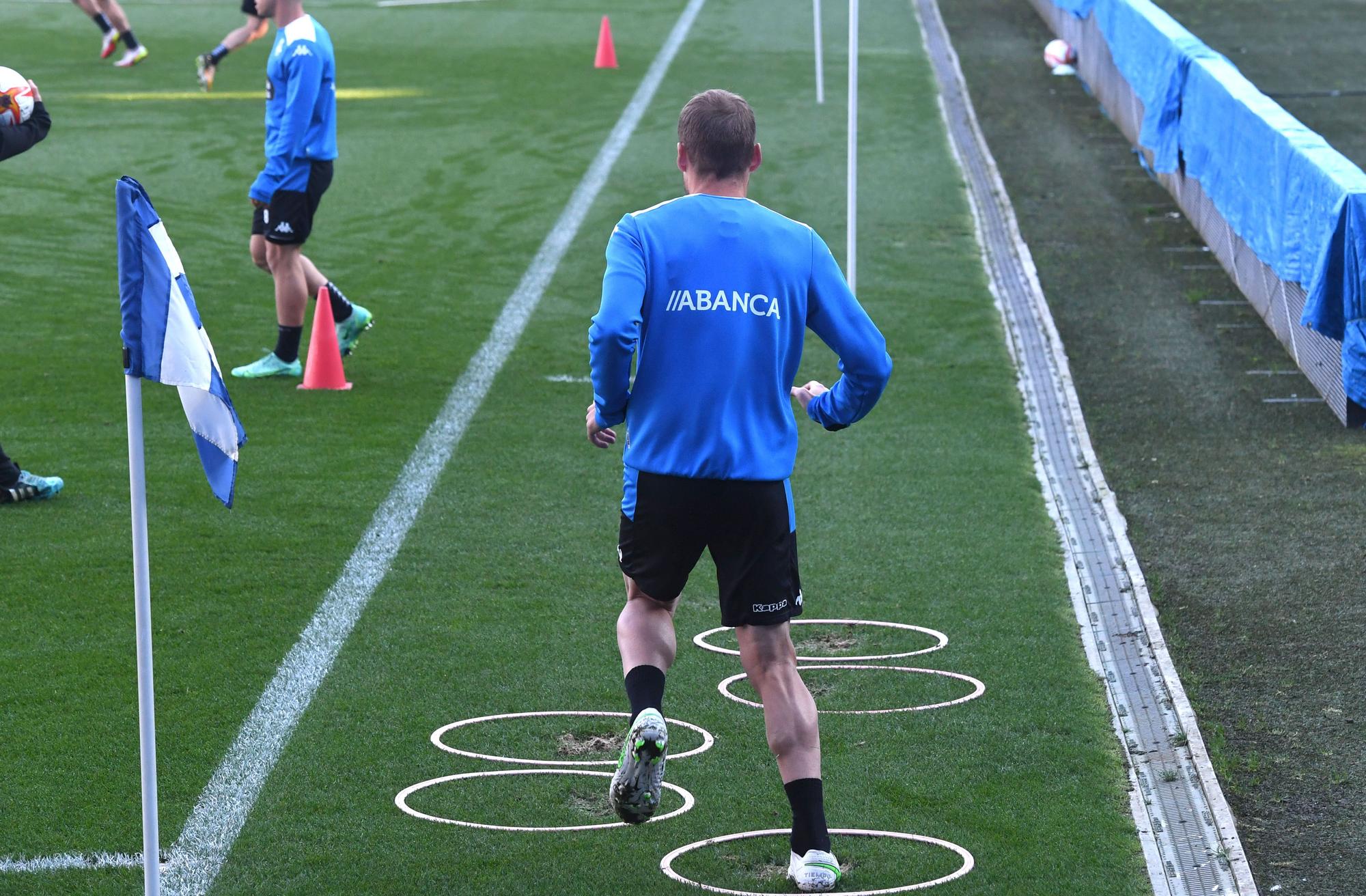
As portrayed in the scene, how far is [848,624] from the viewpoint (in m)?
6.88

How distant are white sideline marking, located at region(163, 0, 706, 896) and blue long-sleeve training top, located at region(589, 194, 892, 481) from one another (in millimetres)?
1696

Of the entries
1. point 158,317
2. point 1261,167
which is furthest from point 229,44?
point 158,317

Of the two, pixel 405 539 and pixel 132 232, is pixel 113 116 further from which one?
pixel 132 232

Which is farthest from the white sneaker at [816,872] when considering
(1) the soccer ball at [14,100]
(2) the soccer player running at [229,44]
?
(2) the soccer player running at [229,44]

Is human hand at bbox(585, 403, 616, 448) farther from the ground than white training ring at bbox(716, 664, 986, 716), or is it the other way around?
human hand at bbox(585, 403, 616, 448)

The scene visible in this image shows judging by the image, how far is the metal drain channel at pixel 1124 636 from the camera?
5102mm

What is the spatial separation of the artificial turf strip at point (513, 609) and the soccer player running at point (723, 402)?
54cm

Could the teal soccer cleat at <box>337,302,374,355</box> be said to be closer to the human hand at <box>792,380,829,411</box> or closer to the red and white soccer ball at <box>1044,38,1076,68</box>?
the human hand at <box>792,380,829,411</box>

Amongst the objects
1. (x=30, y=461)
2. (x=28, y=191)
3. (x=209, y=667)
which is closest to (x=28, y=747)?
(x=209, y=667)

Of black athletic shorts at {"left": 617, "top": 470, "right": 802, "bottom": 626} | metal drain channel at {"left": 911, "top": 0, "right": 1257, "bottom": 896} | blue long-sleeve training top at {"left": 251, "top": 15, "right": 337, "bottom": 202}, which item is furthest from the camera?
blue long-sleeve training top at {"left": 251, "top": 15, "right": 337, "bottom": 202}

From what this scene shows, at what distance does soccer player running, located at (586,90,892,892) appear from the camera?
14.9 ft

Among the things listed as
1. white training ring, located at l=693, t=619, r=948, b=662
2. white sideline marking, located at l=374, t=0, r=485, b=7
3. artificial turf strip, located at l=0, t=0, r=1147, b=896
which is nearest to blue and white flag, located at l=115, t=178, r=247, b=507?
artificial turf strip, located at l=0, t=0, r=1147, b=896

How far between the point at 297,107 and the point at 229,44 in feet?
30.2

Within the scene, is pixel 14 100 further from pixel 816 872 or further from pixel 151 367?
pixel 816 872
